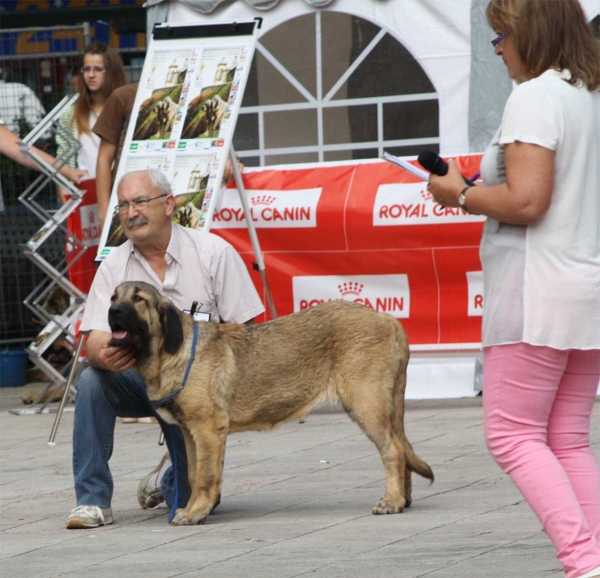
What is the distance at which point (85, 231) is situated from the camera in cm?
998

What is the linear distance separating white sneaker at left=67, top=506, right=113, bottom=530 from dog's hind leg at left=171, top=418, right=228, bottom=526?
35cm

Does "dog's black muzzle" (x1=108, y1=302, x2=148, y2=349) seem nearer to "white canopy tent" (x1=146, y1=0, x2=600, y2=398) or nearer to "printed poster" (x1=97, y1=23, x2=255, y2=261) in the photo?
"printed poster" (x1=97, y1=23, x2=255, y2=261)

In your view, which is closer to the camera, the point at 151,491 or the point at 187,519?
the point at 187,519

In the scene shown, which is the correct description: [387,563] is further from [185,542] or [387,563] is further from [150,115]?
[150,115]

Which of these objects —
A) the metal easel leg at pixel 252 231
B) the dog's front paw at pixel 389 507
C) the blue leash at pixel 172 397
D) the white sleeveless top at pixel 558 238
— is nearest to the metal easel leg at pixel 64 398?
the metal easel leg at pixel 252 231

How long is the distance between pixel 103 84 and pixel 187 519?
4.83 m

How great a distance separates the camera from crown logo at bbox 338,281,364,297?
30.2ft

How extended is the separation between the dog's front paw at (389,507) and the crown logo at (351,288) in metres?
3.60

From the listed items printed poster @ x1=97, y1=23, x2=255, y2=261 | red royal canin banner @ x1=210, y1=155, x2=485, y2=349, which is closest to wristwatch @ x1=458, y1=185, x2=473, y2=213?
printed poster @ x1=97, y1=23, x2=255, y2=261

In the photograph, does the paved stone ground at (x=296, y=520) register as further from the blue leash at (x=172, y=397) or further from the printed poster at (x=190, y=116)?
the printed poster at (x=190, y=116)

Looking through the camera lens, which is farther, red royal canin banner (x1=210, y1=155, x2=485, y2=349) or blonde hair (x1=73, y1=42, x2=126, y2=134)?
blonde hair (x1=73, y1=42, x2=126, y2=134)

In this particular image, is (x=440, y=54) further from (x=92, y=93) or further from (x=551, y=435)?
(x=551, y=435)

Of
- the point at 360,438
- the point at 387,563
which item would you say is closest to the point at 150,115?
the point at 360,438

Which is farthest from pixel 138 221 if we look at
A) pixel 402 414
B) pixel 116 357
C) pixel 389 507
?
pixel 389 507
